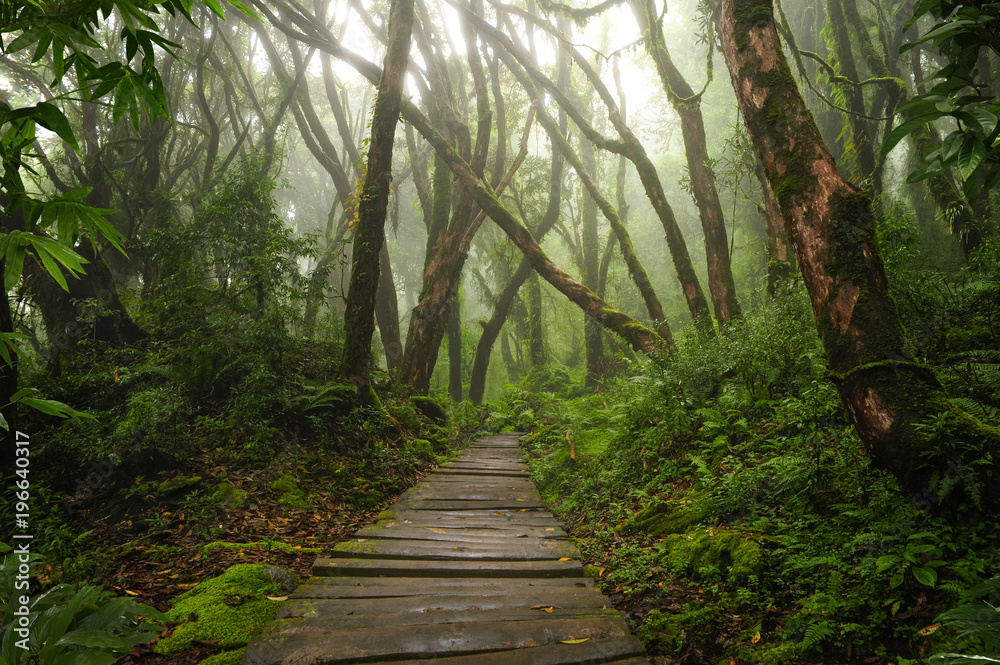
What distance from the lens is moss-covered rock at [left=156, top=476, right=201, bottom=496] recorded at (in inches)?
186

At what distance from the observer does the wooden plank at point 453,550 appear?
374 cm

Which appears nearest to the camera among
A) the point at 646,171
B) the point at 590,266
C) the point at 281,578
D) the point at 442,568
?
the point at 281,578

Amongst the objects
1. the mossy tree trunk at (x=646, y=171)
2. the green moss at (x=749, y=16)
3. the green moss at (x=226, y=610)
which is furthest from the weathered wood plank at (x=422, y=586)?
the mossy tree trunk at (x=646, y=171)

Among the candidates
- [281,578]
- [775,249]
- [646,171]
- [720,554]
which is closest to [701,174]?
[646,171]

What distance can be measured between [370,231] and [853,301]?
247 inches

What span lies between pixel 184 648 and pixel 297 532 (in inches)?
82.5

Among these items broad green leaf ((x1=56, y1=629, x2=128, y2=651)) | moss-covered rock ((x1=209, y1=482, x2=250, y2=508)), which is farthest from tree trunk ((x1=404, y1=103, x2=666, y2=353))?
broad green leaf ((x1=56, y1=629, x2=128, y2=651))

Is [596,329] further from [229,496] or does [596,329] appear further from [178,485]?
[178,485]

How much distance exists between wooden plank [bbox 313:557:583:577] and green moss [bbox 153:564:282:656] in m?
0.39

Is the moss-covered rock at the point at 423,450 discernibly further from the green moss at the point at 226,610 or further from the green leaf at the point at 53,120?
the green leaf at the point at 53,120

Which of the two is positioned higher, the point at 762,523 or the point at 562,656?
the point at 762,523

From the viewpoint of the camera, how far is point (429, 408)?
1032 centimetres

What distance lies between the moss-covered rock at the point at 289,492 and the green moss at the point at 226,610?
168 cm

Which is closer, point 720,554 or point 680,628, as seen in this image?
point 680,628
